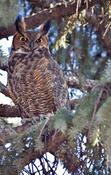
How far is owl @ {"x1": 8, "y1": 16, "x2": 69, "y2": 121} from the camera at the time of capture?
116 inches

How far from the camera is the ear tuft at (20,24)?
302cm

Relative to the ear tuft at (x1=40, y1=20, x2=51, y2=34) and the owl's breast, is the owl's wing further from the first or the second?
the ear tuft at (x1=40, y1=20, x2=51, y2=34)

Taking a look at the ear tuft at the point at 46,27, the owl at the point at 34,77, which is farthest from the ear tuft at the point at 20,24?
the ear tuft at the point at 46,27

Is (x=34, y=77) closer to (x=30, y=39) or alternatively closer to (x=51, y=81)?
(x=51, y=81)

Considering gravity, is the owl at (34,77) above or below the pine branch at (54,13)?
below

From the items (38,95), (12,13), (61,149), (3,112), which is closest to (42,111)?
(38,95)

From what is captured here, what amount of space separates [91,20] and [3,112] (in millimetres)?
1329

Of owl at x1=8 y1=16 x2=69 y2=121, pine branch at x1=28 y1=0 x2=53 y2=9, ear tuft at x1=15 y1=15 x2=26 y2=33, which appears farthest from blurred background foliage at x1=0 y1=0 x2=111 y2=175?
ear tuft at x1=15 y1=15 x2=26 y2=33

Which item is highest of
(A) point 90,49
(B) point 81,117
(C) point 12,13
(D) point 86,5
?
(A) point 90,49

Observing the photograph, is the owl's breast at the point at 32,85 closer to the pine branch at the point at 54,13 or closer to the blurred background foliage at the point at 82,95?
the blurred background foliage at the point at 82,95

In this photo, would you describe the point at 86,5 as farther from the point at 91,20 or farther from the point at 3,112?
the point at 3,112

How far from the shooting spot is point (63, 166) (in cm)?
246

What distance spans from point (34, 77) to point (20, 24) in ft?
1.84

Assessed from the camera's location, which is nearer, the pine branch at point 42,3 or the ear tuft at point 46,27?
the ear tuft at point 46,27
